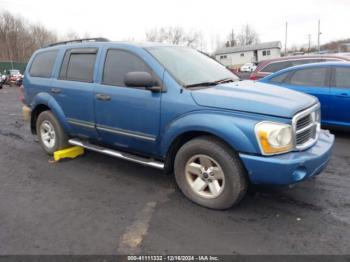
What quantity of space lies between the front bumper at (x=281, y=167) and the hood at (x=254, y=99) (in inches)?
17.1

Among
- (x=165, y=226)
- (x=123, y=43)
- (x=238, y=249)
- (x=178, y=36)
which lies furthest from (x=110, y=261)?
(x=178, y=36)

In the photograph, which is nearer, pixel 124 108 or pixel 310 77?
pixel 124 108

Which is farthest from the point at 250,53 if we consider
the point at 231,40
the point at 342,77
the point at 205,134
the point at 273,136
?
the point at 273,136

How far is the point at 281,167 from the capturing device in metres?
3.15

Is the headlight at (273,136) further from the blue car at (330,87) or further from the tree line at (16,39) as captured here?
the tree line at (16,39)

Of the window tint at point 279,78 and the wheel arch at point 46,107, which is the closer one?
the wheel arch at point 46,107

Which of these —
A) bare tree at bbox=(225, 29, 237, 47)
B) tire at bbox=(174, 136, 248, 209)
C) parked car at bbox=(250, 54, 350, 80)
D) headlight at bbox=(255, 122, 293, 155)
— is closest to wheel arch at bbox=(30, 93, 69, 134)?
tire at bbox=(174, 136, 248, 209)

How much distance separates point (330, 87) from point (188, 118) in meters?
4.14

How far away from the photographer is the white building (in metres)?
64.6

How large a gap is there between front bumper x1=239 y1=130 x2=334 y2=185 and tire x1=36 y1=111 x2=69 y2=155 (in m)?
3.34

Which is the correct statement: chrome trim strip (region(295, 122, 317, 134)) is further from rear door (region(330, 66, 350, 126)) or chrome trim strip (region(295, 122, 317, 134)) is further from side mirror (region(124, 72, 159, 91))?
rear door (region(330, 66, 350, 126))

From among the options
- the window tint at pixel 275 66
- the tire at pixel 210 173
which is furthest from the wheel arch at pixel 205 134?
the window tint at pixel 275 66

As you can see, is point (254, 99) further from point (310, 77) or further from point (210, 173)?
point (310, 77)

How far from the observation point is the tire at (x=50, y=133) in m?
5.45
